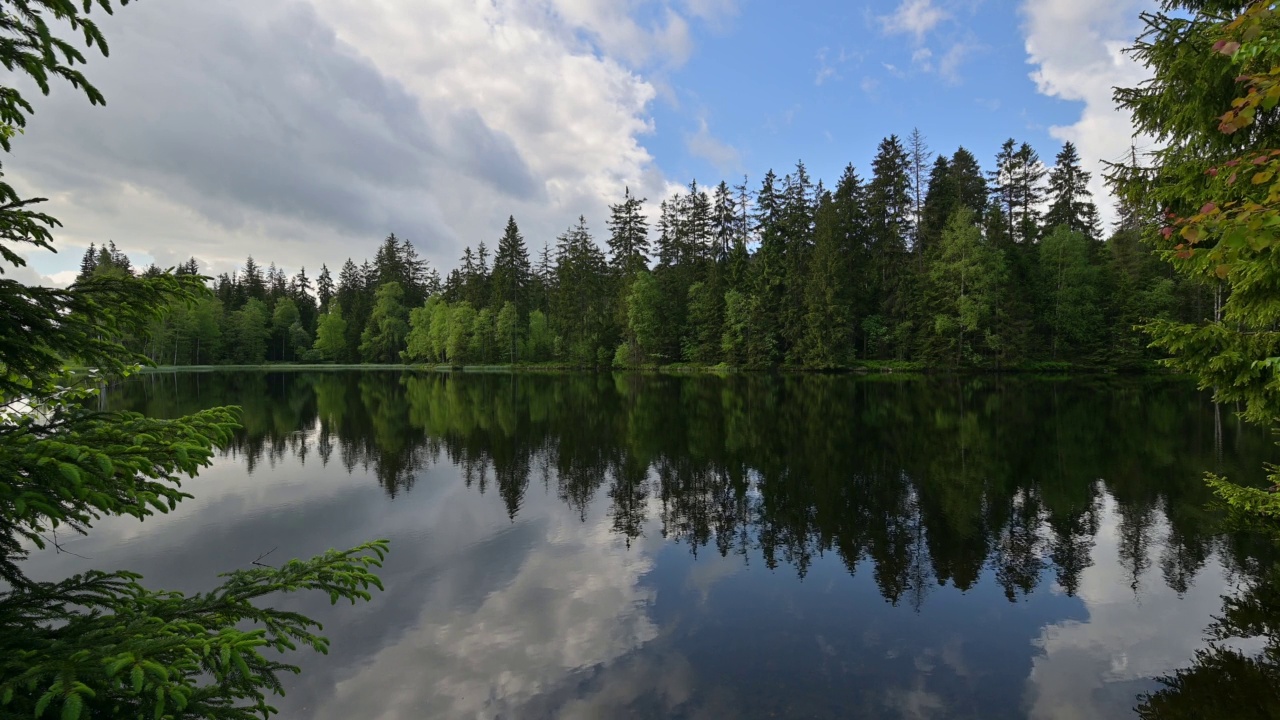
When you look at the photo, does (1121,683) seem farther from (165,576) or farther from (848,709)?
(165,576)

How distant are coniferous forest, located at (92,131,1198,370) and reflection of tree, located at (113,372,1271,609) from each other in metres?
17.0

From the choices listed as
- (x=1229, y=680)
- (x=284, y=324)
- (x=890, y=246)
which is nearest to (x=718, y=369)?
(x=890, y=246)

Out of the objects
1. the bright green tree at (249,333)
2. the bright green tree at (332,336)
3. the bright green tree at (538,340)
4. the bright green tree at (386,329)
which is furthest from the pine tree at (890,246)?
the bright green tree at (249,333)

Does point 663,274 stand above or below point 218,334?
above

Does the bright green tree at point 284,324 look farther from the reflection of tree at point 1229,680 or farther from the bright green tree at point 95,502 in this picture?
Answer: the reflection of tree at point 1229,680

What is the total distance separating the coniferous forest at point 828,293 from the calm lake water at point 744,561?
3113 centimetres

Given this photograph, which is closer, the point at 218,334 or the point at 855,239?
the point at 855,239

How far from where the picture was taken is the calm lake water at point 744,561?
629 cm

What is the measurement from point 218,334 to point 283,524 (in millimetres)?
92735

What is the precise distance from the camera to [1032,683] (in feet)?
20.4

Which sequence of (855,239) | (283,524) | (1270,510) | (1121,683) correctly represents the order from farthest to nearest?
(855,239) → (283,524) → (1270,510) → (1121,683)

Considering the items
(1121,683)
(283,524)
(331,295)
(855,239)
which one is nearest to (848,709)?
(1121,683)

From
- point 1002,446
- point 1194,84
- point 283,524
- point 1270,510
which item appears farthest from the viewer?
point 1002,446

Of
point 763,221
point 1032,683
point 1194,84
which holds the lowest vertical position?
point 1032,683
